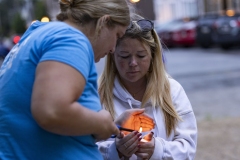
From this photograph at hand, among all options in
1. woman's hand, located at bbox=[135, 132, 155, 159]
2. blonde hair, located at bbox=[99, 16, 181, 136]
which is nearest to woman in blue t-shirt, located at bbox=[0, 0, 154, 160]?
woman's hand, located at bbox=[135, 132, 155, 159]

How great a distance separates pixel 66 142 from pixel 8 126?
0.78 feet

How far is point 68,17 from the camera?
7.21 ft

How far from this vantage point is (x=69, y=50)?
201cm

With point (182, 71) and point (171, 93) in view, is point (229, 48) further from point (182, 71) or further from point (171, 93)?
point (171, 93)

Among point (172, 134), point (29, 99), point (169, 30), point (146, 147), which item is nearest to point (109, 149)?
point (146, 147)

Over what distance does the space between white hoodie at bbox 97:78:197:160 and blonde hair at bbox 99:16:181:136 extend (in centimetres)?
3

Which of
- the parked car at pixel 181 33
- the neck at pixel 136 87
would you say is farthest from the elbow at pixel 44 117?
the parked car at pixel 181 33

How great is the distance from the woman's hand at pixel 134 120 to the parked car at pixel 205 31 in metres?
21.5

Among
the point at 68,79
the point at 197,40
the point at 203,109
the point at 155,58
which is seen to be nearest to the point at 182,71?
the point at 203,109

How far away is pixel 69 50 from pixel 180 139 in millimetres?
993

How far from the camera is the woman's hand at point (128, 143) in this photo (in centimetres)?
248

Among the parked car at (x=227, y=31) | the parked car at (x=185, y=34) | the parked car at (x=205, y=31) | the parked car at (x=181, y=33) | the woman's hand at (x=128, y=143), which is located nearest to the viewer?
the woman's hand at (x=128, y=143)

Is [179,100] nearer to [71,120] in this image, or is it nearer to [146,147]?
[146,147]

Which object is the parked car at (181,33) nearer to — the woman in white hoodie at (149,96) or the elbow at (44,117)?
the woman in white hoodie at (149,96)
